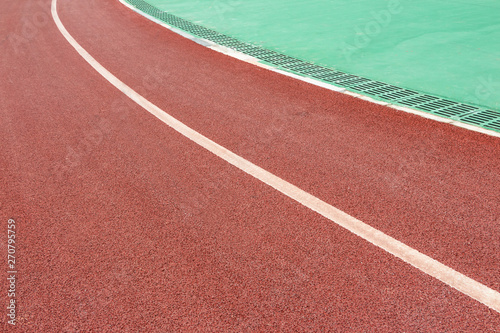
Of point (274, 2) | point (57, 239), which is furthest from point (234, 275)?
point (274, 2)

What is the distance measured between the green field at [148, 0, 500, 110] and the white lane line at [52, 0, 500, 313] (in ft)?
10.6

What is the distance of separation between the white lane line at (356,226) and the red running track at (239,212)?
74mm

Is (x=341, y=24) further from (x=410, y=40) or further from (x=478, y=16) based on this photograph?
(x=478, y=16)

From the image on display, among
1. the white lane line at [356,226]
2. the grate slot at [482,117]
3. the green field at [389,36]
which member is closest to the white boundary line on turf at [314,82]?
the grate slot at [482,117]

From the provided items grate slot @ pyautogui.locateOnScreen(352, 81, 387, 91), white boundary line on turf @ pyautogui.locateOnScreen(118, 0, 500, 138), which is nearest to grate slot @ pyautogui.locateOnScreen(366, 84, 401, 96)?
grate slot @ pyautogui.locateOnScreen(352, 81, 387, 91)

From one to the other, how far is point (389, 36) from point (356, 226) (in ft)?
21.4

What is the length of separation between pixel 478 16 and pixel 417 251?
8.62m

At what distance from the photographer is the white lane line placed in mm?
3100

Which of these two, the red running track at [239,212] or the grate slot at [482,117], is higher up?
the grate slot at [482,117]

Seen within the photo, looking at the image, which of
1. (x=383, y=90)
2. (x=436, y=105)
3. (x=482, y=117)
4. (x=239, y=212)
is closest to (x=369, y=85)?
(x=383, y=90)

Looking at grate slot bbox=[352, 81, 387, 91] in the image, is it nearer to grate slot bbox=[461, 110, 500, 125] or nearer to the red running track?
the red running track

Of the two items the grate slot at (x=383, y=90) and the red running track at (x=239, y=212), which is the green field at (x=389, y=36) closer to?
the grate slot at (x=383, y=90)

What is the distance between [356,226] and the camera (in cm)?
383

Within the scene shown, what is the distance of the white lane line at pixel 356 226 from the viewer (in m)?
3.10
